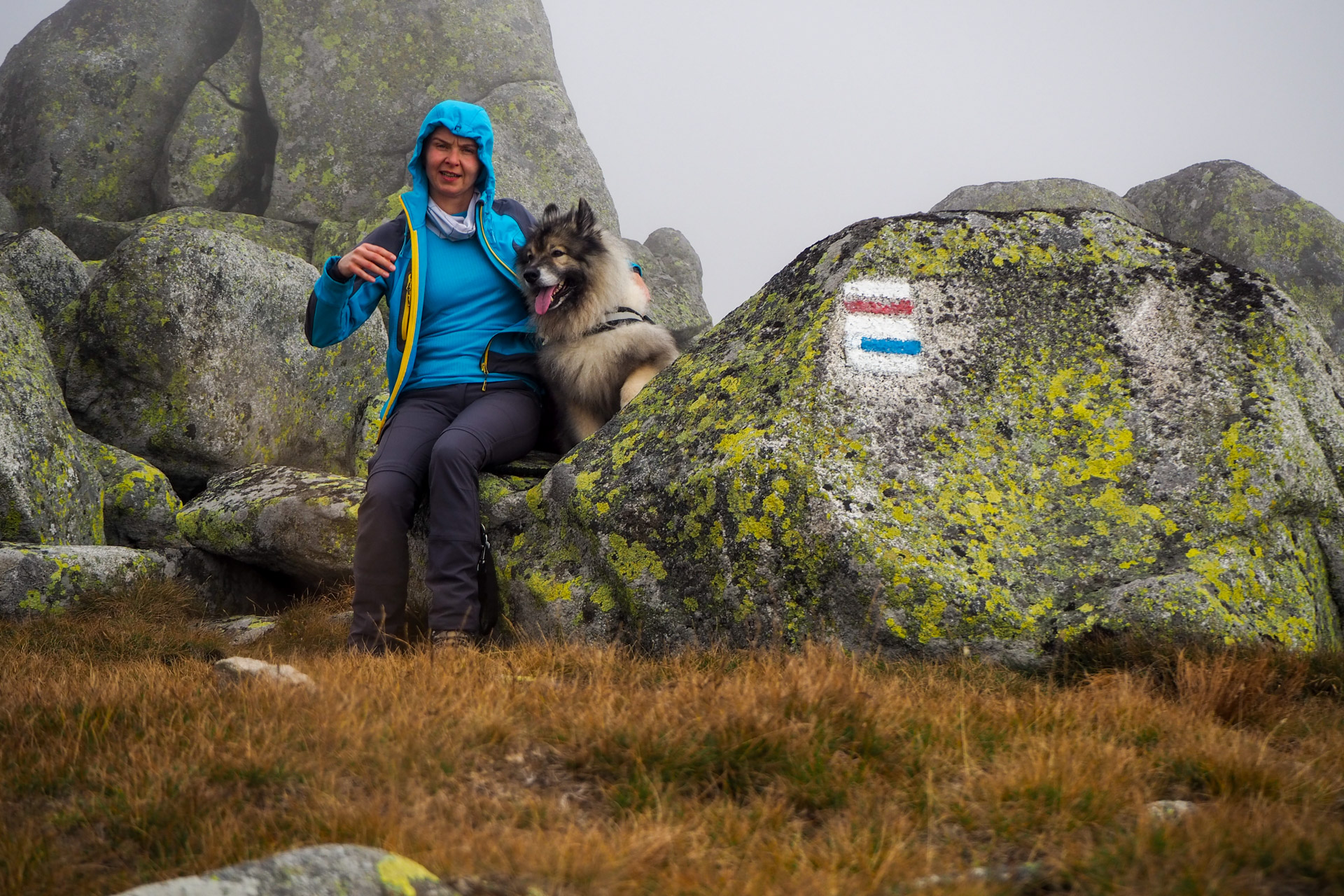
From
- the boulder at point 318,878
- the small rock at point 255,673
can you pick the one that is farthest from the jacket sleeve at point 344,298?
the boulder at point 318,878

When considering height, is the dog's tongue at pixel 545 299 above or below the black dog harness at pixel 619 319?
above

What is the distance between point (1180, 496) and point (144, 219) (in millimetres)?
20563

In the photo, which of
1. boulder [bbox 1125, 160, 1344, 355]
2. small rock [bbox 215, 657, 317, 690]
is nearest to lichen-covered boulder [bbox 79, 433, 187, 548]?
small rock [bbox 215, 657, 317, 690]

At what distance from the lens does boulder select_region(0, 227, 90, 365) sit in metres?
11.4

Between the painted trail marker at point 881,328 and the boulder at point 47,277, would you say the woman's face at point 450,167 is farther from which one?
the boulder at point 47,277

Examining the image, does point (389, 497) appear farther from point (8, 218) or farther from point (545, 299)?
point (8, 218)

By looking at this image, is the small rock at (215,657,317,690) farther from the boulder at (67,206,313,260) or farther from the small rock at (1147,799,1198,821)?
the boulder at (67,206,313,260)

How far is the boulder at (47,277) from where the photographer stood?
1141 centimetres

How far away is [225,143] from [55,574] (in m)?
16.3

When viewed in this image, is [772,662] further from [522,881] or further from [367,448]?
[367,448]

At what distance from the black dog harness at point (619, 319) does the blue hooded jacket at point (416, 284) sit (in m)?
0.51

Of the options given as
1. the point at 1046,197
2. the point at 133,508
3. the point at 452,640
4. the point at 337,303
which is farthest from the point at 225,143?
the point at 452,640

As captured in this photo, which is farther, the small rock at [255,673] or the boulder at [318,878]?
the small rock at [255,673]

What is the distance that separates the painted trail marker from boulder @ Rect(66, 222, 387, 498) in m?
8.35
